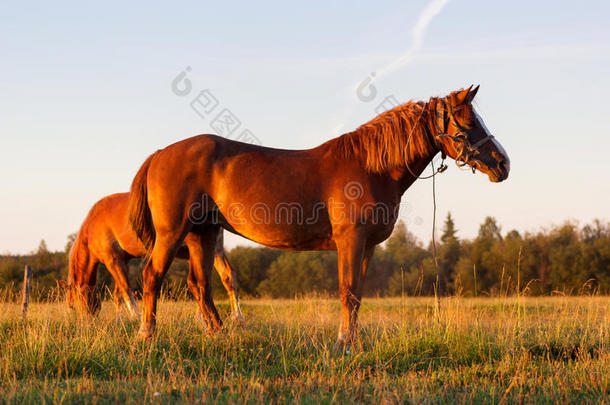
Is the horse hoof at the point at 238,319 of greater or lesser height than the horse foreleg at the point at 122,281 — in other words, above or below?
below

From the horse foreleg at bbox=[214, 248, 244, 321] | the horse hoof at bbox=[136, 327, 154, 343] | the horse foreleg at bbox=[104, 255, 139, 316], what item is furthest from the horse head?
the horse foreleg at bbox=[104, 255, 139, 316]

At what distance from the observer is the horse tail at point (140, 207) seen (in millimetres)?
7184

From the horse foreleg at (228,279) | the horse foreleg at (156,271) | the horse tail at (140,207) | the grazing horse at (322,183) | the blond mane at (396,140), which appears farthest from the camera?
the horse foreleg at (228,279)

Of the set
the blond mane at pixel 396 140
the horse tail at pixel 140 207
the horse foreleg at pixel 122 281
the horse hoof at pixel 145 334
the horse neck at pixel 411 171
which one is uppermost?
the blond mane at pixel 396 140

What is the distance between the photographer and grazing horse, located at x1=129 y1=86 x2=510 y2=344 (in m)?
6.27

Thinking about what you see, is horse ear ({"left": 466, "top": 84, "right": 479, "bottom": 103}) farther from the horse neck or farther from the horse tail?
the horse tail

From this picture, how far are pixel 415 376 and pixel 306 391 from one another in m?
1.21

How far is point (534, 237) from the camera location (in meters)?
46.2

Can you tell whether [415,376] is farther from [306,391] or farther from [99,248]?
[99,248]

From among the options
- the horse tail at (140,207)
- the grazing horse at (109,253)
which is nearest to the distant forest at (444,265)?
the grazing horse at (109,253)

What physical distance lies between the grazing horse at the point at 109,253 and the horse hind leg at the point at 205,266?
241 centimetres

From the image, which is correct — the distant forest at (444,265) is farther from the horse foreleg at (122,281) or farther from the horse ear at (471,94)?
the horse ear at (471,94)

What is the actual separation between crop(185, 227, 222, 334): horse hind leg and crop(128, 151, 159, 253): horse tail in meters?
0.58

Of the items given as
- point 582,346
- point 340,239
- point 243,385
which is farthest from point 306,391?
point 582,346
